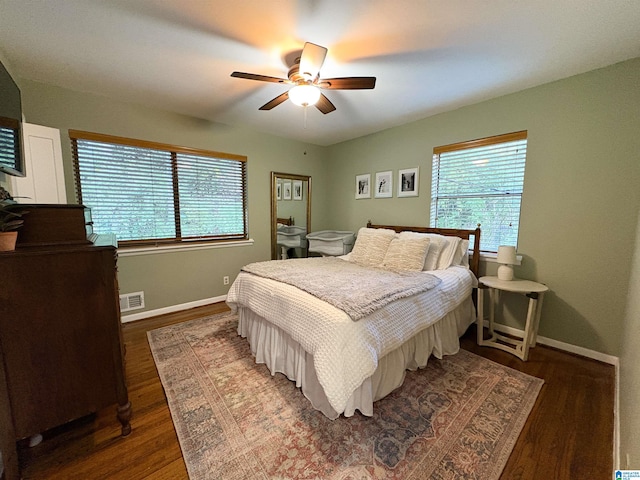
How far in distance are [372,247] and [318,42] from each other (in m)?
2.00

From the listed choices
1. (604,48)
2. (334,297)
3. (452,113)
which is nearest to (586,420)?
(334,297)

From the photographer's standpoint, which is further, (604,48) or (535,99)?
(535,99)

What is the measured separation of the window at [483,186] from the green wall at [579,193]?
9cm

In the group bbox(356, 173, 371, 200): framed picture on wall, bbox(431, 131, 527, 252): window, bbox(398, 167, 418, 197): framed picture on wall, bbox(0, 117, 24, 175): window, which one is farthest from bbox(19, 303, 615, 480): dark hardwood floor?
bbox(356, 173, 371, 200): framed picture on wall

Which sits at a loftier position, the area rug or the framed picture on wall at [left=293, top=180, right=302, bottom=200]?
the framed picture on wall at [left=293, top=180, right=302, bottom=200]

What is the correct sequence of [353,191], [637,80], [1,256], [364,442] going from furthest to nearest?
[353,191] < [637,80] < [364,442] < [1,256]

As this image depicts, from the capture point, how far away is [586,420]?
5.00ft

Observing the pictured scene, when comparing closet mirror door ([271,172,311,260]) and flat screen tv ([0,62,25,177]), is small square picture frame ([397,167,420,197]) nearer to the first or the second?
closet mirror door ([271,172,311,260])

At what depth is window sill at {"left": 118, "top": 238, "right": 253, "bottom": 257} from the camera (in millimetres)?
2826

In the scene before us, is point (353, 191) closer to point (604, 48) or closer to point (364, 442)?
point (604, 48)

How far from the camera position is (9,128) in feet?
4.95

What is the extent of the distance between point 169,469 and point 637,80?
13.1ft

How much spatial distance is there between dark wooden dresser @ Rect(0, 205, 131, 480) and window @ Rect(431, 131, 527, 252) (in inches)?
127

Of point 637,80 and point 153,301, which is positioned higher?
point 637,80
